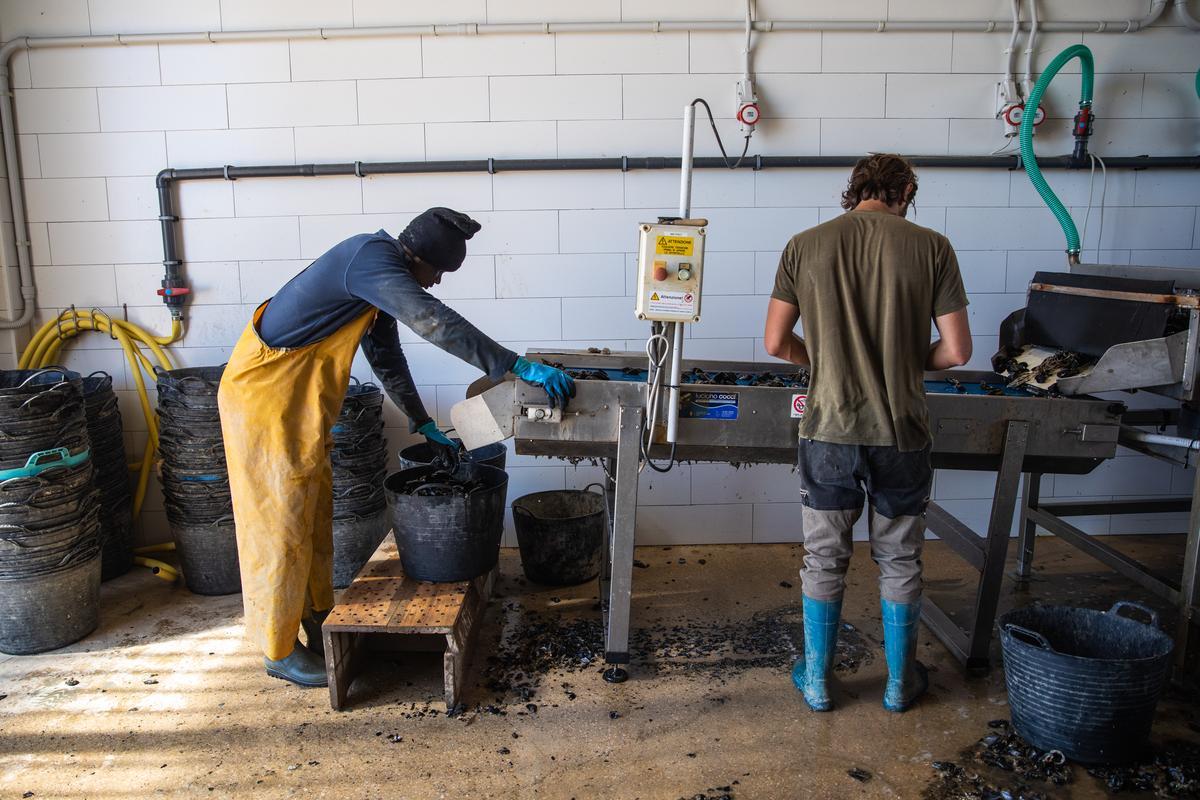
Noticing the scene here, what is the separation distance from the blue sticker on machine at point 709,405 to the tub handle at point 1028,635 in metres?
0.97

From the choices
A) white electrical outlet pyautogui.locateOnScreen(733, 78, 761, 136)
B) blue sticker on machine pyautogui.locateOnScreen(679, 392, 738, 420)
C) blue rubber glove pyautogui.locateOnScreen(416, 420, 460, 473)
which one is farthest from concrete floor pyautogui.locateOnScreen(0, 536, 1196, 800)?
white electrical outlet pyautogui.locateOnScreen(733, 78, 761, 136)

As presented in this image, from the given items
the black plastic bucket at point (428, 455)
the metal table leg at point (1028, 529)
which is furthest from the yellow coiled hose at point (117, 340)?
the metal table leg at point (1028, 529)

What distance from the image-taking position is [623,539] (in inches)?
104

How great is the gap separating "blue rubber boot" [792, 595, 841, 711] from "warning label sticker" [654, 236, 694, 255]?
110 centimetres

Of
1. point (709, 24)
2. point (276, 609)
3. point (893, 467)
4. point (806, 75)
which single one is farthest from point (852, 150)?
point (276, 609)

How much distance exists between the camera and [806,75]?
11.9ft

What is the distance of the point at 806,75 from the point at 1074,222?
1411 mm

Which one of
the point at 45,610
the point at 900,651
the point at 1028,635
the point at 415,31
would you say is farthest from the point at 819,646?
the point at 415,31

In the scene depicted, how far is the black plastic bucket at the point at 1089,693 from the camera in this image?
2.12m

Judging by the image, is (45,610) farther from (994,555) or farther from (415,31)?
(994,555)

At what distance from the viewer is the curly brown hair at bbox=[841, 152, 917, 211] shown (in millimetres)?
2295

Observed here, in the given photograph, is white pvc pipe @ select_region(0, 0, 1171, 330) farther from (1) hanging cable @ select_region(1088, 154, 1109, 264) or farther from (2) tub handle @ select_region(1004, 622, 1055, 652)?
(2) tub handle @ select_region(1004, 622, 1055, 652)

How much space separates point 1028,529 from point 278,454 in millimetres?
2983

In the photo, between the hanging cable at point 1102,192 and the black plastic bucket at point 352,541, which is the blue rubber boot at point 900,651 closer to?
the black plastic bucket at point 352,541
